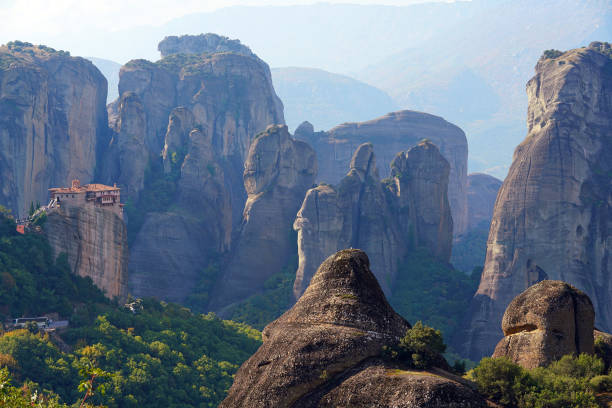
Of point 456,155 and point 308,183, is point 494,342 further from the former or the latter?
point 456,155

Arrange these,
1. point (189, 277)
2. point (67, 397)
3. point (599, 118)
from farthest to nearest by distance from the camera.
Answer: point (189, 277) → point (599, 118) → point (67, 397)

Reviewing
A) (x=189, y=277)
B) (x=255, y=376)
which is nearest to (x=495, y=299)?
(x=189, y=277)

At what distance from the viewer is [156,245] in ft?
401

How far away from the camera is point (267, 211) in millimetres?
122812

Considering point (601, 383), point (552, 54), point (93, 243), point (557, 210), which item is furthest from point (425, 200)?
point (601, 383)

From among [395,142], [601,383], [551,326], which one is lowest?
[601,383]

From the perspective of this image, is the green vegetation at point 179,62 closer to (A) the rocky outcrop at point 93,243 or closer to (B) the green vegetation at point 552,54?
(B) the green vegetation at point 552,54

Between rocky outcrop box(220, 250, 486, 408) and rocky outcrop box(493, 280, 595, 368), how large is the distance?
6.42 m

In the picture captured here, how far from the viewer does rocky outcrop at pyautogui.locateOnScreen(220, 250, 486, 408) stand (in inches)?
1266

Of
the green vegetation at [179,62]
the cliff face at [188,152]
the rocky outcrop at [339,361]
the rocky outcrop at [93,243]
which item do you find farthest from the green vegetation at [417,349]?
the green vegetation at [179,62]

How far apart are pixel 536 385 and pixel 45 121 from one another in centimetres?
10329

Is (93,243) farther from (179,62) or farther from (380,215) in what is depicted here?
(179,62)

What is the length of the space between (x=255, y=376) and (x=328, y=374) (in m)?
2.92

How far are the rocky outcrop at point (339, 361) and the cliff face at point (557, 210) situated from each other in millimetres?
64757
